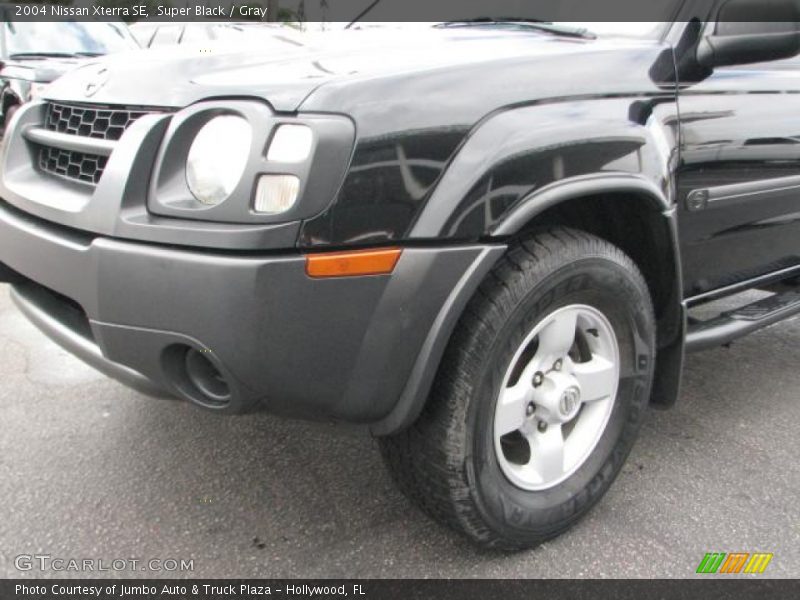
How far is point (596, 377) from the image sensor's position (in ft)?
7.22

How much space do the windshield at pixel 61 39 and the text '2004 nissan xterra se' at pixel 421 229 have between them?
678 cm

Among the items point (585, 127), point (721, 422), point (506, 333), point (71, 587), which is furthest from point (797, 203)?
point (71, 587)

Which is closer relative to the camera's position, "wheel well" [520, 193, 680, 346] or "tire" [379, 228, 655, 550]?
"tire" [379, 228, 655, 550]

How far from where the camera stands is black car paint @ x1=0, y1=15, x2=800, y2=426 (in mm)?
1608

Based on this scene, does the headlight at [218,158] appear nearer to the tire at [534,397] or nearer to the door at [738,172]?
the tire at [534,397]

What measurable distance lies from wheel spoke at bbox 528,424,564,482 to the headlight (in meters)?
1.17

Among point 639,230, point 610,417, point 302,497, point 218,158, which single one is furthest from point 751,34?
point 302,497

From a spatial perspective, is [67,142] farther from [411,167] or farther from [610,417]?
[610,417]

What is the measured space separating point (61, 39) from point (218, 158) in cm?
787

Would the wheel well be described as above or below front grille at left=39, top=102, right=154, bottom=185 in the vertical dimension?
below

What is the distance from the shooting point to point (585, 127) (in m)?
1.92

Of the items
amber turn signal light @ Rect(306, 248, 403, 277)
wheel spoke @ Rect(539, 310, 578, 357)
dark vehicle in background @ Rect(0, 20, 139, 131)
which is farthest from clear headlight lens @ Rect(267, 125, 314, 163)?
dark vehicle in background @ Rect(0, 20, 139, 131)

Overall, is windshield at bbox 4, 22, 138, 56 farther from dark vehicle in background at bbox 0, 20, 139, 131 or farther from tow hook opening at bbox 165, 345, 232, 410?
tow hook opening at bbox 165, 345, 232, 410

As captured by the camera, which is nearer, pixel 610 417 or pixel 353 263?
pixel 353 263
